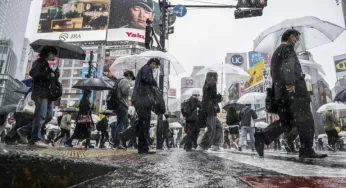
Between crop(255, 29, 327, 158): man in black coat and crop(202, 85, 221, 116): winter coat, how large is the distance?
2324 mm

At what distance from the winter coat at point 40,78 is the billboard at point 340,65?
40743 millimetres

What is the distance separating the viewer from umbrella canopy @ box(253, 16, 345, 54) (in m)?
5.60

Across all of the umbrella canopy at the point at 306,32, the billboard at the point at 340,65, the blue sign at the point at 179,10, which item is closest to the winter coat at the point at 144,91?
the umbrella canopy at the point at 306,32

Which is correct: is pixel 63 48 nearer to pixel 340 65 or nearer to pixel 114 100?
pixel 114 100

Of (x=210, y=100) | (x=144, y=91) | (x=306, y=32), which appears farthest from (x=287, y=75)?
(x=306, y=32)

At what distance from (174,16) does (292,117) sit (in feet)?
22.7

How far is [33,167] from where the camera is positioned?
3.19 ft

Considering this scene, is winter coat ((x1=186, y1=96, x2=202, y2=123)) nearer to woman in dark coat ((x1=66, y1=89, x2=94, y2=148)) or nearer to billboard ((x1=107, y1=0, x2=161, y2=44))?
woman in dark coat ((x1=66, y1=89, x2=94, y2=148))

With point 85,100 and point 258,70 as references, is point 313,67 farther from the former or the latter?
point 258,70

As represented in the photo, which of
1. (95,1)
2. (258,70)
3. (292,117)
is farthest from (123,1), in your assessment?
(292,117)

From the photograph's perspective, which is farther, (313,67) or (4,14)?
(4,14)

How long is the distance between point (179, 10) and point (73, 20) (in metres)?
49.4

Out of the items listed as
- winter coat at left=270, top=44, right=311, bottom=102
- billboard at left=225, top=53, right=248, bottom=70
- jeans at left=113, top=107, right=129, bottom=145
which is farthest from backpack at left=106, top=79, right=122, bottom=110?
billboard at left=225, top=53, right=248, bottom=70

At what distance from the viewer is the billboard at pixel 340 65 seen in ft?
116
